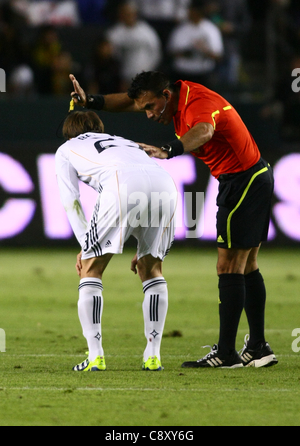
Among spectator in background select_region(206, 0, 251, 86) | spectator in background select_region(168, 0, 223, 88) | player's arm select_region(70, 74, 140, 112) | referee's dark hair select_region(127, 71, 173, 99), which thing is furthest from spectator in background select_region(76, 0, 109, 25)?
referee's dark hair select_region(127, 71, 173, 99)

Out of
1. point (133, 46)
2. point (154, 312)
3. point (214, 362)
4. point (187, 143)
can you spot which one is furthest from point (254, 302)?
point (133, 46)

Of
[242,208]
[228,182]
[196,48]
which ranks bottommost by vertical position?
[196,48]

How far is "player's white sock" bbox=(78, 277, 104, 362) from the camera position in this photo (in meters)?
4.77

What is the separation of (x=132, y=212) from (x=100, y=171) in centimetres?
34

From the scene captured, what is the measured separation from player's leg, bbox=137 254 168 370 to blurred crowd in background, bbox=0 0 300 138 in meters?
9.31

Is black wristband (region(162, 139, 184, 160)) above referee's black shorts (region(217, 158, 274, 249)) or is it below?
above

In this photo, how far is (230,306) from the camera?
5.06 meters

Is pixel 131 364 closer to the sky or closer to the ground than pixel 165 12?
closer to the ground

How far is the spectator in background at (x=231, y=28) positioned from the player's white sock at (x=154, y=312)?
10.7 meters

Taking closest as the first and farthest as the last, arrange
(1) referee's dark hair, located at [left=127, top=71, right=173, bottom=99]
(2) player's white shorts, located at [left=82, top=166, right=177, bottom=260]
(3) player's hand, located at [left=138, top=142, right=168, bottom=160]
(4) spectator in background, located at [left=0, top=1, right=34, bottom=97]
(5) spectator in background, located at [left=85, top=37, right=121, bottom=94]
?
(3) player's hand, located at [left=138, top=142, right=168, bottom=160] < (2) player's white shorts, located at [left=82, top=166, right=177, bottom=260] < (1) referee's dark hair, located at [left=127, top=71, right=173, bottom=99] < (5) spectator in background, located at [left=85, top=37, right=121, bottom=94] < (4) spectator in background, located at [left=0, top=1, right=34, bottom=97]

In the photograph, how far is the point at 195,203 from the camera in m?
13.4

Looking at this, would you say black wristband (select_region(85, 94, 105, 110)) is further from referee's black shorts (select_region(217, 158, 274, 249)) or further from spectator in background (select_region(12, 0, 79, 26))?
spectator in background (select_region(12, 0, 79, 26))

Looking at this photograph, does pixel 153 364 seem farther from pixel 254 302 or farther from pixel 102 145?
pixel 102 145

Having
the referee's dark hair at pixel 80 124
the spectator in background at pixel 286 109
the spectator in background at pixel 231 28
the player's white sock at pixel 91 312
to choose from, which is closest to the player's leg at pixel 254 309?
the player's white sock at pixel 91 312
